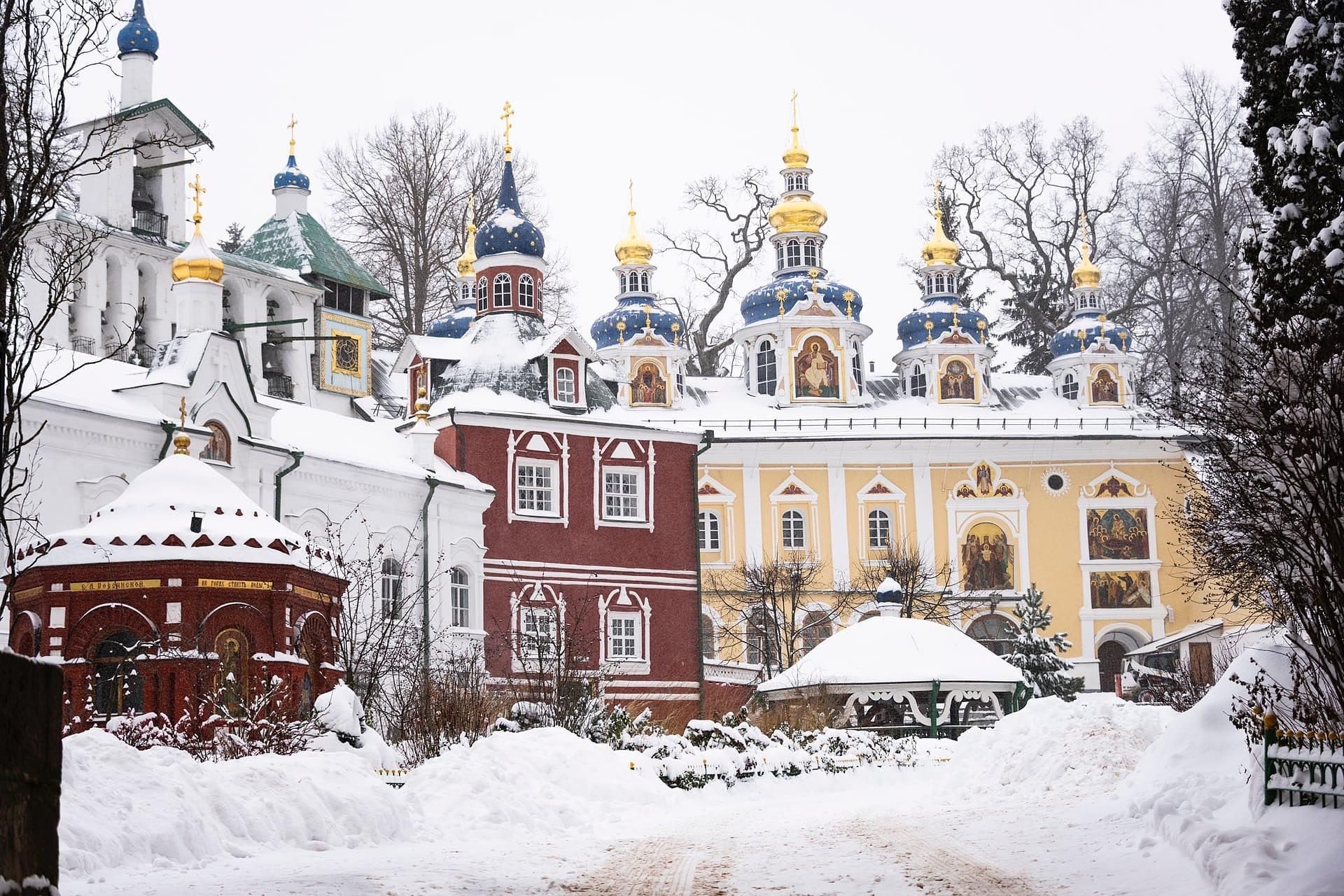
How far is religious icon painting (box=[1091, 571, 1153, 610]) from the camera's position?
157 feet

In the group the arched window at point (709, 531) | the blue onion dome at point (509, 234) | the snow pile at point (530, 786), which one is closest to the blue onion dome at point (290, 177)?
the blue onion dome at point (509, 234)

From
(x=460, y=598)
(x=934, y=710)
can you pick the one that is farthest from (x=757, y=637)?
(x=934, y=710)

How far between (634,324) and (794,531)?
7893mm

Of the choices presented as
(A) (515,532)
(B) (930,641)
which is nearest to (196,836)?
(B) (930,641)

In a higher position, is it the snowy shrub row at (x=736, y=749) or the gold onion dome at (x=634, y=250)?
the gold onion dome at (x=634, y=250)

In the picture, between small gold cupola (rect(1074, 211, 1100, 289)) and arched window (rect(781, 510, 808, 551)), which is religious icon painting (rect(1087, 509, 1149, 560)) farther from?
small gold cupola (rect(1074, 211, 1100, 289))

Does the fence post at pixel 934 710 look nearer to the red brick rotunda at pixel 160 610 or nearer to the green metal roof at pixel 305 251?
the red brick rotunda at pixel 160 610

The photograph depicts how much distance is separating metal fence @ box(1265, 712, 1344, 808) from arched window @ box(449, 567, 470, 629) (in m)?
25.4

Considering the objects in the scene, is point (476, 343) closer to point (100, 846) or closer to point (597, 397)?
point (597, 397)

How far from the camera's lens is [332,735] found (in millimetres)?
16828

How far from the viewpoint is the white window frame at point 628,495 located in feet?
129

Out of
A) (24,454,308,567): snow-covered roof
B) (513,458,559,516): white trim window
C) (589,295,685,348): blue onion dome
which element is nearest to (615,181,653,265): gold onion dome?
(589,295,685,348): blue onion dome

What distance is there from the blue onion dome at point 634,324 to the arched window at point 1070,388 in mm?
12097

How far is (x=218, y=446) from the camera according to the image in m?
28.2
